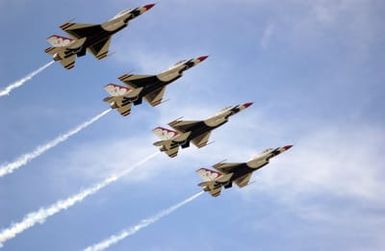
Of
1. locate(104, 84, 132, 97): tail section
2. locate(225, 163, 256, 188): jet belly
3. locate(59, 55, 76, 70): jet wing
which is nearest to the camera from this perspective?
locate(59, 55, 76, 70): jet wing

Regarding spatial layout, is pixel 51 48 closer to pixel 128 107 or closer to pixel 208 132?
pixel 128 107

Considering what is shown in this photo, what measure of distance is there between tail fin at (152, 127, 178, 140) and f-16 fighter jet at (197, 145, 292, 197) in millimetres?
8725

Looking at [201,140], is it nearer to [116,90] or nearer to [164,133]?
[164,133]

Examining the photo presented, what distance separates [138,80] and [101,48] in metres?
7.68

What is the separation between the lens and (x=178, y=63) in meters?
149

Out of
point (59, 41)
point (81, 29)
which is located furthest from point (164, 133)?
point (59, 41)

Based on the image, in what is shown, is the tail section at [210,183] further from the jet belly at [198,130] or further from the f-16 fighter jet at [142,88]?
the f-16 fighter jet at [142,88]

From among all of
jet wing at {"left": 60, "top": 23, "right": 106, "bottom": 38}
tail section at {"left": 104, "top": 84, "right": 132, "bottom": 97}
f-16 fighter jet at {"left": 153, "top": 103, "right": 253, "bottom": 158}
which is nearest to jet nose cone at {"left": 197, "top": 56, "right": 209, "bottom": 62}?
f-16 fighter jet at {"left": 153, "top": 103, "right": 253, "bottom": 158}

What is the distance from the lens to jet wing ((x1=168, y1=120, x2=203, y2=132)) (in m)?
149

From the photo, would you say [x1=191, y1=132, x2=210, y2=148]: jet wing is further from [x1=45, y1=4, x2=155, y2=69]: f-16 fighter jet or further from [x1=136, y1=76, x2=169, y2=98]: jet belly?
[x1=45, y1=4, x2=155, y2=69]: f-16 fighter jet

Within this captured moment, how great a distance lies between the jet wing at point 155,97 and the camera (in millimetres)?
149125

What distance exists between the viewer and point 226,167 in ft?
505


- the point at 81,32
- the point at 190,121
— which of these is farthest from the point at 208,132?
the point at 81,32

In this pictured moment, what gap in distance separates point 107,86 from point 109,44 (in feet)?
21.8
